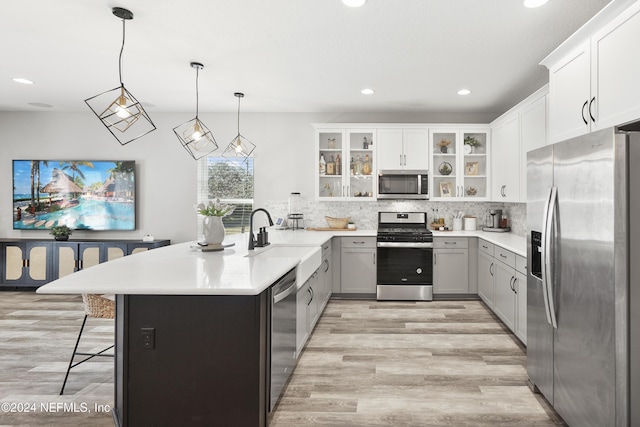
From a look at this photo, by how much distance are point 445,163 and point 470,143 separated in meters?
0.43

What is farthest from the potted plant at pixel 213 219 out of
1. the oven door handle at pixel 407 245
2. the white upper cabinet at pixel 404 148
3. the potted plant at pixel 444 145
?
the potted plant at pixel 444 145

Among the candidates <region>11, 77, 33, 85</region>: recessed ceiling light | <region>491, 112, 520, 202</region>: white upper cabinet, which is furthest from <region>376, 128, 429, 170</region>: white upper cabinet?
<region>11, 77, 33, 85</region>: recessed ceiling light

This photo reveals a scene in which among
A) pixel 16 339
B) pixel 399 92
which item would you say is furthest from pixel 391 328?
pixel 16 339

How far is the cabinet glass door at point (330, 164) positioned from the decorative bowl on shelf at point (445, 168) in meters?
1.41

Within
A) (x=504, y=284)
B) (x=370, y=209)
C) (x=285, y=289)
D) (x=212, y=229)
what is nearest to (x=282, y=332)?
(x=285, y=289)

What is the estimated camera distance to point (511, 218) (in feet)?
16.6

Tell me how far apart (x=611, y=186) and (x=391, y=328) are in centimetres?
256

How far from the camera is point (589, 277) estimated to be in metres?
1.80

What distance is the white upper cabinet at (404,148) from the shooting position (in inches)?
201

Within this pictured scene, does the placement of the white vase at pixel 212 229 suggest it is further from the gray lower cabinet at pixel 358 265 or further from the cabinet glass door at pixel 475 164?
the cabinet glass door at pixel 475 164

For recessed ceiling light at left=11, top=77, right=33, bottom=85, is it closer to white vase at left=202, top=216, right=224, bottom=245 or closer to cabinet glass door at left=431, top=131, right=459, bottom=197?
white vase at left=202, top=216, right=224, bottom=245

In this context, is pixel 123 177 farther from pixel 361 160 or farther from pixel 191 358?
pixel 191 358

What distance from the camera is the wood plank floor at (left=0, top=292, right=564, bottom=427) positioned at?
7.25ft

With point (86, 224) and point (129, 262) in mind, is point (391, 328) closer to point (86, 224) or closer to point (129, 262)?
point (129, 262)
